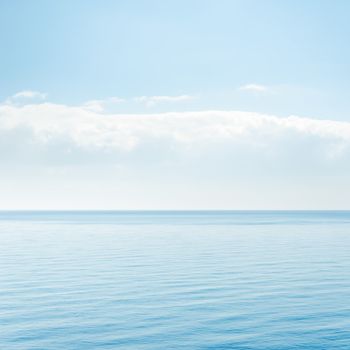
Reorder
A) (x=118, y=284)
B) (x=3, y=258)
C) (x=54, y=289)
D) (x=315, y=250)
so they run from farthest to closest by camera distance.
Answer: (x=315, y=250) → (x=3, y=258) → (x=118, y=284) → (x=54, y=289)

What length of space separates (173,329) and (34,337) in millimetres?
9359

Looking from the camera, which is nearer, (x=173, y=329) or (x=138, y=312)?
(x=173, y=329)

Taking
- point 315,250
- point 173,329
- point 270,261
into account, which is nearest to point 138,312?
point 173,329

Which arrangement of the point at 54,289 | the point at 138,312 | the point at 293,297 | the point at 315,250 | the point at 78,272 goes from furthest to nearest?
1. the point at 315,250
2. the point at 78,272
3. the point at 54,289
4. the point at 293,297
5. the point at 138,312

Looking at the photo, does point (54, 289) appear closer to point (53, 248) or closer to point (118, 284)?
point (118, 284)

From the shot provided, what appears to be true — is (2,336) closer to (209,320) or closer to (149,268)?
(209,320)

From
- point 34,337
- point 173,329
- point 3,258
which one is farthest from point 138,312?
point 3,258

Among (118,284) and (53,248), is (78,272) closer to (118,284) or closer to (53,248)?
(118,284)

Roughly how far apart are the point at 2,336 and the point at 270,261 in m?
46.9

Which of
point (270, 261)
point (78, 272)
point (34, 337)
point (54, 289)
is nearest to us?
point (34, 337)

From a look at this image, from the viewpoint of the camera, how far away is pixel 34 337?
31156mm

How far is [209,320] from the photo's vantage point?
3525 centimetres

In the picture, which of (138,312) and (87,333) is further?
(138,312)

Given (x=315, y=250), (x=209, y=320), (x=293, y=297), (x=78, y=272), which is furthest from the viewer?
(x=315, y=250)
